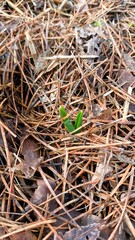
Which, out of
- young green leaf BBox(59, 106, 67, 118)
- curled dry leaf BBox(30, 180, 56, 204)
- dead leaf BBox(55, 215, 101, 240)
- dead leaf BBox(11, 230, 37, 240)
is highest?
young green leaf BBox(59, 106, 67, 118)

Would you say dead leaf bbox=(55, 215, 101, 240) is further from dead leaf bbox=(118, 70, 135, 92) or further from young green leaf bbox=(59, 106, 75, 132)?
dead leaf bbox=(118, 70, 135, 92)

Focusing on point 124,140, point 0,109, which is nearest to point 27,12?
point 0,109

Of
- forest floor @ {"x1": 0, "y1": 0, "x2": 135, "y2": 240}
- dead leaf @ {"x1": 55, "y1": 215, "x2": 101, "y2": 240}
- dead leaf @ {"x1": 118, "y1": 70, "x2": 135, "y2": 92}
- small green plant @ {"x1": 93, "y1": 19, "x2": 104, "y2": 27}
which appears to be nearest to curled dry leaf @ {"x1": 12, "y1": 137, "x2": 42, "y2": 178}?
forest floor @ {"x1": 0, "y1": 0, "x2": 135, "y2": 240}

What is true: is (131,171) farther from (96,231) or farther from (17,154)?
(17,154)

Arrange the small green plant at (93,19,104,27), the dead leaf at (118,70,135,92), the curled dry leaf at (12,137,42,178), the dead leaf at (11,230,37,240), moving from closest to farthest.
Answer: the dead leaf at (11,230,37,240) < the curled dry leaf at (12,137,42,178) < the dead leaf at (118,70,135,92) < the small green plant at (93,19,104,27)

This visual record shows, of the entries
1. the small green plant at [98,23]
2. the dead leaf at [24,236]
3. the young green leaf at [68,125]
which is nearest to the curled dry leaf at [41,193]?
the dead leaf at [24,236]

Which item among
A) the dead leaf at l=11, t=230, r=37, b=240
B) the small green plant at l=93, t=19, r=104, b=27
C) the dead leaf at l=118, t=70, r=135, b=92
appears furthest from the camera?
the small green plant at l=93, t=19, r=104, b=27

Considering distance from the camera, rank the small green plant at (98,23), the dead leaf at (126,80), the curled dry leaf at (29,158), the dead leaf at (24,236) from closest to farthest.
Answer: the dead leaf at (24,236) → the curled dry leaf at (29,158) → the dead leaf at (126,80) → the small green plant at (98,23)

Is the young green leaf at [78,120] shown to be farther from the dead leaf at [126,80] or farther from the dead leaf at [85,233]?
the dead leaf at [85,233]

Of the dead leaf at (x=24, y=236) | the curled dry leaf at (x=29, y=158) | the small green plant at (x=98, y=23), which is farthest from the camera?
the small green plant at (x=98, y=23)
